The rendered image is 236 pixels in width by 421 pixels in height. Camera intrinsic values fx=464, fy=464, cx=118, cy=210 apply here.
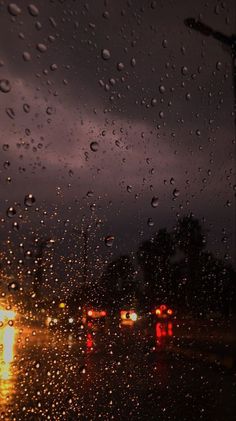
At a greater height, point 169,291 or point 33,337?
point 169,291

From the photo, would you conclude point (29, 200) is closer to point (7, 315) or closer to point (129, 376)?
point (7, 315)

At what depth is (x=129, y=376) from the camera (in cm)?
489

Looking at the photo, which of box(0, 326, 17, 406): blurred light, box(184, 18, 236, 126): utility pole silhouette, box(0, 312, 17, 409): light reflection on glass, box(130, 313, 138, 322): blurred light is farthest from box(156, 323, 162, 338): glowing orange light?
box(184, 18, 236, 126): utility pole silhouette

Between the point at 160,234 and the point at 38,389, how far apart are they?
1.97m

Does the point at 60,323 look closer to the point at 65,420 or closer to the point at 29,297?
the point at 29,297

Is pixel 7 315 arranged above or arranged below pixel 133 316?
below

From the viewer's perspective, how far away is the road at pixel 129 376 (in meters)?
4.05

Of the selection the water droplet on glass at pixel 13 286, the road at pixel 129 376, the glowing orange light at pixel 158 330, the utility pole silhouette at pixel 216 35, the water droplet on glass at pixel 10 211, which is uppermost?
the utility pole silhouette at pixel 216 35

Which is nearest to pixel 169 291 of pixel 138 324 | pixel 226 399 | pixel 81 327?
pixel 138 324

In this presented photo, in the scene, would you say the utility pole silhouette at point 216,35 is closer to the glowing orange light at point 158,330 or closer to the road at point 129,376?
the glowing orange light at point 158,330

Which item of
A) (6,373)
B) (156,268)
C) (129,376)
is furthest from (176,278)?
(6,373)

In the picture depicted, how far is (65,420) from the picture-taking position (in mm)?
3773

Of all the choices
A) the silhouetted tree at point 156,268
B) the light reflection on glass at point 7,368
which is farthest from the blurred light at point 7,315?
the silhouetted tree at point 156,268

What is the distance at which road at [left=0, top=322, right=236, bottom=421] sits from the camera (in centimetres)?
405
